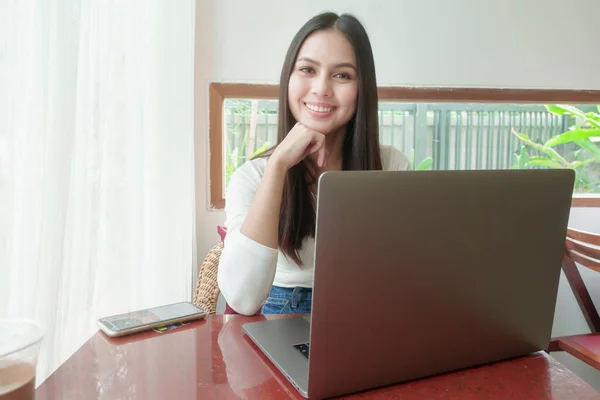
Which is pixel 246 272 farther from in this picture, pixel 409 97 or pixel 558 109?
pixel 558 109

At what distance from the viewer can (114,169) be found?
973 mm

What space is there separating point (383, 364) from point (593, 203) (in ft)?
6.51

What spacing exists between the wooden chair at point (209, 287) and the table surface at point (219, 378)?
82 centimetres

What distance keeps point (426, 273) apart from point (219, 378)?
30 centimetres

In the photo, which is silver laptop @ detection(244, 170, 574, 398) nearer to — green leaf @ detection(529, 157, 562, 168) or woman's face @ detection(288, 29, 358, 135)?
woman's face @ detection(288, 29, 358, 135)

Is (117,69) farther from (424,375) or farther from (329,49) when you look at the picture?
(424,375)

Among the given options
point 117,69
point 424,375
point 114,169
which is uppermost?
point 117,69

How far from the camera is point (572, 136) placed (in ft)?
7.18

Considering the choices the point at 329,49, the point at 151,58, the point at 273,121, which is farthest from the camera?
the point at 273,121

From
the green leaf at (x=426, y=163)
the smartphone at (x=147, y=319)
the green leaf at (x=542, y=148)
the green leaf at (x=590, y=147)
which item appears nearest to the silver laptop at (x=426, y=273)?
the smartphone at (x=147, y=319)

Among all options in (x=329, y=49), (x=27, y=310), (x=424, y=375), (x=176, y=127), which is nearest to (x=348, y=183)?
(x=424, y=375)

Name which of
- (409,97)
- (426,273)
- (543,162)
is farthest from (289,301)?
(543,162)

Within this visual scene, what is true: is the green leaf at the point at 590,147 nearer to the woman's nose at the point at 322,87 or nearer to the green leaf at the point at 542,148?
the green leaf at the point at 542,148

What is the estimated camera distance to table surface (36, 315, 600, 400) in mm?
576
